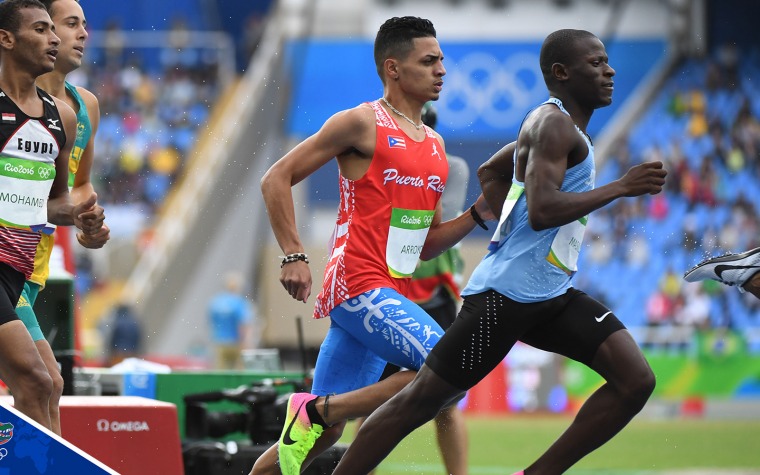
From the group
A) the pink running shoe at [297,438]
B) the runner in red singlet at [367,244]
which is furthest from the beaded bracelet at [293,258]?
the pink running shoe at [297,438]

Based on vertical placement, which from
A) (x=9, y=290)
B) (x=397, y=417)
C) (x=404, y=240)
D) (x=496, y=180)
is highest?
(x=496, y=180)

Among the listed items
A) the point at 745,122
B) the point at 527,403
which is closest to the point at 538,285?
the point at 527,403

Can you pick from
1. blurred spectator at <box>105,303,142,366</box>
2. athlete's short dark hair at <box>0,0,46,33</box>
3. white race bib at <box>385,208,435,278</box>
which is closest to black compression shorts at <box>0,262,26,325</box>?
athlete's short dark hair at <box>0,0,46,33</box>

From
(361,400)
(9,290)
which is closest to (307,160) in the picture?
(361,400)

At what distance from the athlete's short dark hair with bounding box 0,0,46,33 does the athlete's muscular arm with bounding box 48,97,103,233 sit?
1.55 ft

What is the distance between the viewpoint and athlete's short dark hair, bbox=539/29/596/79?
6.17 m

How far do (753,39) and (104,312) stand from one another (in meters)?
16.9

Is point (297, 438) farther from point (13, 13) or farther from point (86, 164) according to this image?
point (13, 13)

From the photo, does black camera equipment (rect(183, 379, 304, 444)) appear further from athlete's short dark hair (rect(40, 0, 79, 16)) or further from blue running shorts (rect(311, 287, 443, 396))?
athlete's short dark hair (rect(40, 0, 79, 16))

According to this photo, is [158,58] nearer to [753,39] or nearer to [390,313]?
[753,39]

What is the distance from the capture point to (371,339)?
20.9 ft

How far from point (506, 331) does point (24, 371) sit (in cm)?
226

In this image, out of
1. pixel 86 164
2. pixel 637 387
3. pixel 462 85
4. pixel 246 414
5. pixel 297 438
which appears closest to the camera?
pixel 637 387

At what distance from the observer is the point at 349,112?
6641 millimetres
